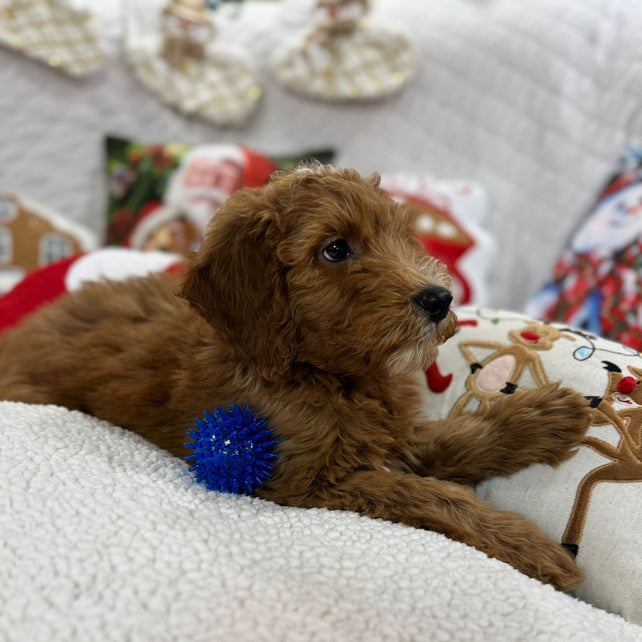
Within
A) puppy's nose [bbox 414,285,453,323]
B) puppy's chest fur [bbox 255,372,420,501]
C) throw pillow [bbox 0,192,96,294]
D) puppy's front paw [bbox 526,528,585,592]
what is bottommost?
throw pillow [bbox 0,192,96,294]

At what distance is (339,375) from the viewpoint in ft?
4.55

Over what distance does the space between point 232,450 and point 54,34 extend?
2662mm

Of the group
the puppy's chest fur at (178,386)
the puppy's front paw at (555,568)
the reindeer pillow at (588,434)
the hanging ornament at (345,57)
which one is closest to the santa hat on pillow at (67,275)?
the puppy's chest fur at (178,386)

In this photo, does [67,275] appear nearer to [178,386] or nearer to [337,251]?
[178,386]

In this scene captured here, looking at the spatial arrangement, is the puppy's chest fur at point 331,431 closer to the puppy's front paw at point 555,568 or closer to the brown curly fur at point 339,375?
the brown curly fur at point 339,375

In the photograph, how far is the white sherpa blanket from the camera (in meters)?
0.94

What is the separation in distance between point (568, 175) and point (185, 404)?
2068 millimetres

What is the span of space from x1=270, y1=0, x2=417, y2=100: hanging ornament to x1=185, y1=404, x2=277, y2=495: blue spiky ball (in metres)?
2.31

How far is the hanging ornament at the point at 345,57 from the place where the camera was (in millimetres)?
3170

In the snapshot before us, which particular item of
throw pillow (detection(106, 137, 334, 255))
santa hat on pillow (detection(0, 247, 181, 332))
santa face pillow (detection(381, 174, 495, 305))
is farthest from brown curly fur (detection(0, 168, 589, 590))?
throw pillow (detection(106, 137, 334, 255))

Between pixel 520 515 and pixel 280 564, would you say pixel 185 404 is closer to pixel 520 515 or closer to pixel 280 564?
pixel 280 564

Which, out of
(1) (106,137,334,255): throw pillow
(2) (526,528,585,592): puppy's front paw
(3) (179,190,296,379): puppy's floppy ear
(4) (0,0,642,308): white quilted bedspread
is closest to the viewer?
(2) (526,528,585,592): puppy's front paw

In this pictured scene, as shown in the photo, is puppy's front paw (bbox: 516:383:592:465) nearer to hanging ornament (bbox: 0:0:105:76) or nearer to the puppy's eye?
the puppy's eye

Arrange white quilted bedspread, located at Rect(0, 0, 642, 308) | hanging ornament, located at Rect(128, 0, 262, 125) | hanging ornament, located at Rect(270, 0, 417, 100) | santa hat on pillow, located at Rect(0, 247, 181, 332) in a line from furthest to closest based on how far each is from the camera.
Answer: hanging ornament, located at Rect(128, 0, 262, 125) < hanging ornament, located at Rect(270, 0, 417, 100) < white quilted bedspread, located at Rect(0, 0, 642, 308) < santa hat on pillow, located at Rect(0, 247, 181, 332)
